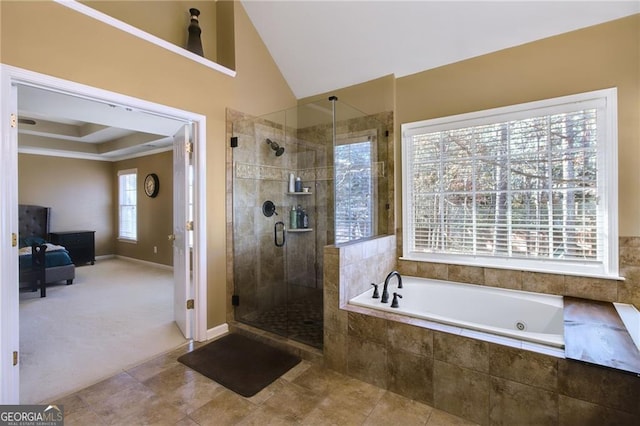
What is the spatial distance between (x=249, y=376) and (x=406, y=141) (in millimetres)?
2716

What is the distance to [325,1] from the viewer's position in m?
2.93

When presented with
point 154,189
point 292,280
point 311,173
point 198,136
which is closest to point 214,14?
point 198,136

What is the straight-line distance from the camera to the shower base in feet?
8.92

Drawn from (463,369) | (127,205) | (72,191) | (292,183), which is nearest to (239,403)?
(463,369)

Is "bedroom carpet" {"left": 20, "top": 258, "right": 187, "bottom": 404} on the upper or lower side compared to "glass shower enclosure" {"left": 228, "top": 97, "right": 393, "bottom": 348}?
lower

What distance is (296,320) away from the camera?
3043mm

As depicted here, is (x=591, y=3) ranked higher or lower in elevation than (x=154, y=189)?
higher

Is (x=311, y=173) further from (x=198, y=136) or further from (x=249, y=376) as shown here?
(x=249, y=376)

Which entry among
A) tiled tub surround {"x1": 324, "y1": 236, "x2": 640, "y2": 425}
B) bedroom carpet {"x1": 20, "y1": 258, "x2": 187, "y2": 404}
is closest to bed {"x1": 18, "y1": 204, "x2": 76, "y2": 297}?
bedroom carpet {"x1": 20, "y1": 258, "x2": 187, "y2": 404}

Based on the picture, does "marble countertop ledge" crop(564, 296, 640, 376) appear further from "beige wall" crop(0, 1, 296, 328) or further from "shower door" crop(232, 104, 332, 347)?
"beige wall" crop(0, 1, 296, 328)

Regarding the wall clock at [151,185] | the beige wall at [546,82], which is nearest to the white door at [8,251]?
the beige wall at [546,82]

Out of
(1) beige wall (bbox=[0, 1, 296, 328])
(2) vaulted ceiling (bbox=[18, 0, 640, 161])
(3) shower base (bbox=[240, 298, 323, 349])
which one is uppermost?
(2) vaulted ceiling (bbox=[18, 0, 640, 161])

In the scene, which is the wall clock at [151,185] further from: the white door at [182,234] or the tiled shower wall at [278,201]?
the tiled shower wall at [278,201]

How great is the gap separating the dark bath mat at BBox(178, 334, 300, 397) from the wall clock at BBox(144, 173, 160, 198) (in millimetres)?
4483
